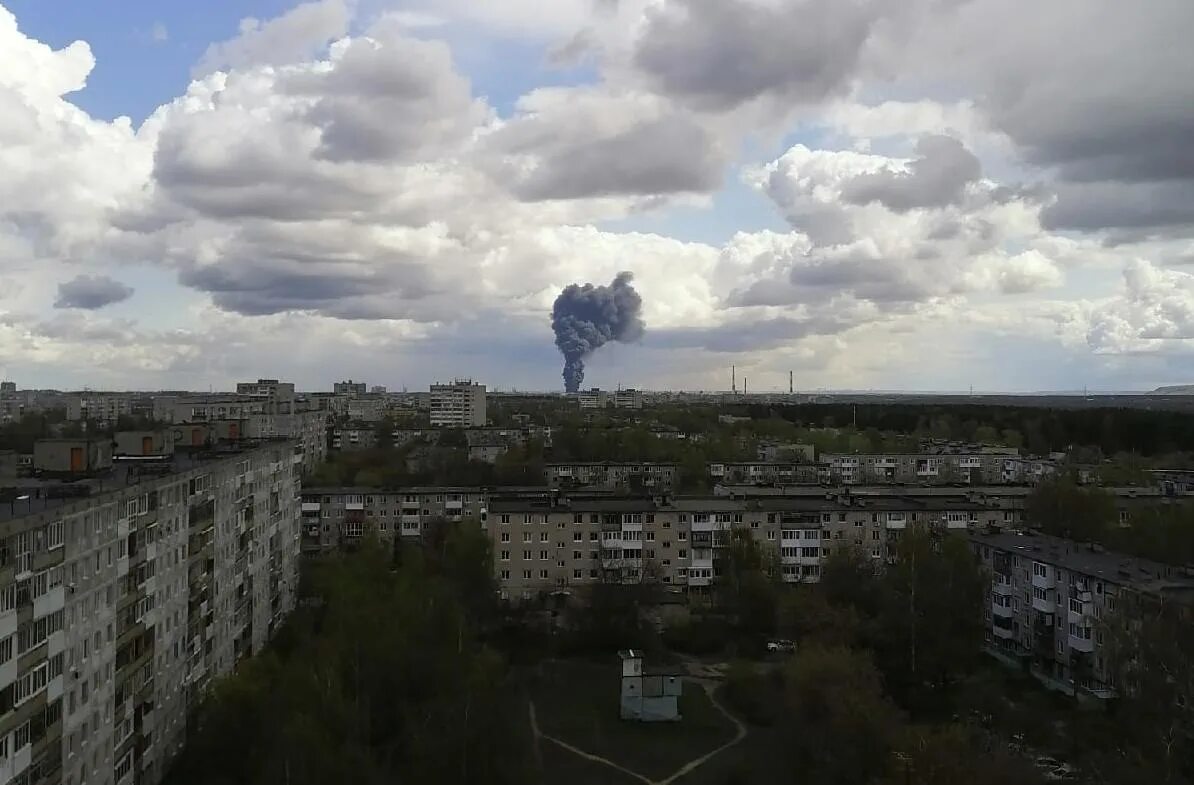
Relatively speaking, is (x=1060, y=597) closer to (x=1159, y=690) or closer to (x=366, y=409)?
(x=1159, y=690)

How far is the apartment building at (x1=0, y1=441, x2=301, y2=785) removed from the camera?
41.9 ft

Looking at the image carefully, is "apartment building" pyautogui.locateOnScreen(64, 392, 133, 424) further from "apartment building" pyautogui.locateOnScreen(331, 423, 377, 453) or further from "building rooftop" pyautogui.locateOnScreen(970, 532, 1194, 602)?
"building rooftop" pyautogui.locateOnScreen(970, 532, 1194, 602)

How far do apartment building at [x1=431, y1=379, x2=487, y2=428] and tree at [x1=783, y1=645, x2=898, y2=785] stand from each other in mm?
95698

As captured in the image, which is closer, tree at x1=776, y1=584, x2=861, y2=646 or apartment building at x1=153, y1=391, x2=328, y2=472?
tree at x1=776, y1=584, x2=861, y2=646

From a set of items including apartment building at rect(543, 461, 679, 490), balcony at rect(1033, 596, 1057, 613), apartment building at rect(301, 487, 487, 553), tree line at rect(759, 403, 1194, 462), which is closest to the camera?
balcony at rect(1033, 596, 1057, 613)

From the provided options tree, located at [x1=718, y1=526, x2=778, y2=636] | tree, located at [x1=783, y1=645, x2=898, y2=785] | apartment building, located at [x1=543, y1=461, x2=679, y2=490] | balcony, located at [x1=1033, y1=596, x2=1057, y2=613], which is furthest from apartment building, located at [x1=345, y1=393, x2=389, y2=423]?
tree, located at [x1=783, y1=645, x2=898, y2=785]

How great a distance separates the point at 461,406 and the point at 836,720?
331ft

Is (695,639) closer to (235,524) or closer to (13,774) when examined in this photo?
(235,524)

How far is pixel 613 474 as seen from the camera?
55.0 metres

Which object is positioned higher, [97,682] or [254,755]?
[97,682]

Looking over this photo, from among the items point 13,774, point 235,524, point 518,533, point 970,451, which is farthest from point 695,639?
point 970,451

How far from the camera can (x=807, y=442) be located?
78.8 metres

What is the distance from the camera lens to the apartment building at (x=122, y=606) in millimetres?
12781

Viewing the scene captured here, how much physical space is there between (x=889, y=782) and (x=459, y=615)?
34.0 ft
